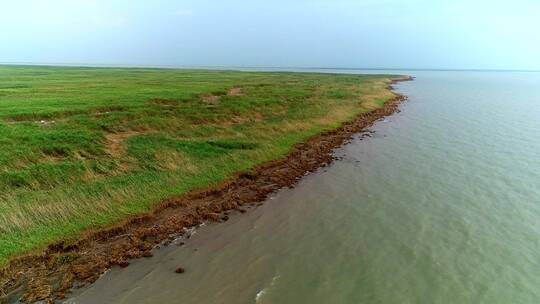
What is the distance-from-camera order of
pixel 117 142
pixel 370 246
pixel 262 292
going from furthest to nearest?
pixel 117 142 → pixel 370 246 → pixel 262 292

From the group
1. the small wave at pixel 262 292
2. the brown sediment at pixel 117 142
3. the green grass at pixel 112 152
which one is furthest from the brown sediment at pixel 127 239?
the brown sediment at pixel 117 142

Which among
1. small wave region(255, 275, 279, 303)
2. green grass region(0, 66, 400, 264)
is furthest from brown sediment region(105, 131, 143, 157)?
small wave region(255, 275, 279, 303)

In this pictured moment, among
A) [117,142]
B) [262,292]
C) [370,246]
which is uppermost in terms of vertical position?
[117,142]

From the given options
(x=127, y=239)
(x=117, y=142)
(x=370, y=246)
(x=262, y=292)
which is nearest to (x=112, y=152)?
(x=117, y=142)

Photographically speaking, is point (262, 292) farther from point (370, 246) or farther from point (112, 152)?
point (112, 152)

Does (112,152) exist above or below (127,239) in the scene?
above

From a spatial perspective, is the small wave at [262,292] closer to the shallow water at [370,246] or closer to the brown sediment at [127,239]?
the shallow water at [370,246]

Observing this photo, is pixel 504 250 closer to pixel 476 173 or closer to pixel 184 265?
pixel 476 173
